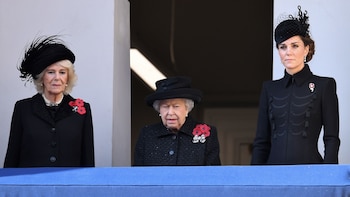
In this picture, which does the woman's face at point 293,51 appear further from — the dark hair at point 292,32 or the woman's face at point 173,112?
the woman's face at point 173,112

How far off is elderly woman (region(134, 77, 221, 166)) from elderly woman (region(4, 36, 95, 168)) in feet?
0.92

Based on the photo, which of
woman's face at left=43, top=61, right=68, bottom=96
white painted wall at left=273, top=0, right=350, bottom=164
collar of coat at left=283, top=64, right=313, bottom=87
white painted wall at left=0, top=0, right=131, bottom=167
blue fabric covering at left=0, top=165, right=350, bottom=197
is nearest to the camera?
blue fabric covering at left=0, top=165, right=350, bottom=197

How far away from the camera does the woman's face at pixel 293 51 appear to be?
4.68 meters

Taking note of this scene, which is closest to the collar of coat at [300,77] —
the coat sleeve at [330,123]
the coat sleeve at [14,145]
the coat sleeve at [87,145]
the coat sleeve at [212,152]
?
the coat sleeve at [330,123]

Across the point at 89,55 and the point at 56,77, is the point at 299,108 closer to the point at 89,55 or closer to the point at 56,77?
the point at 56,77

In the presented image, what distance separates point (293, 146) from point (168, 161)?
616mm

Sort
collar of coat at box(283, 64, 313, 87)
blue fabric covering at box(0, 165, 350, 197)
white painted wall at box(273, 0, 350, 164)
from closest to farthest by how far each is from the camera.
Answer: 1. blue fabric covering at box(0, 165, 350, 197)
2. collar of coat at box(283, 64, 313, 87)
3. white painted wall at box(273, 0, 350, 164)

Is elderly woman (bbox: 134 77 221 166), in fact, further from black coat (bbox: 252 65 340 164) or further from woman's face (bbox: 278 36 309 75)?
woman's face (bbox: 278 36 309 75)

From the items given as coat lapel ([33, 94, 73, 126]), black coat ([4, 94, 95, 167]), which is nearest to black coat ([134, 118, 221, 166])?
black coat ([4, 94, 95, 167])

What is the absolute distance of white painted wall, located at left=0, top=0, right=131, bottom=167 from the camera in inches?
232

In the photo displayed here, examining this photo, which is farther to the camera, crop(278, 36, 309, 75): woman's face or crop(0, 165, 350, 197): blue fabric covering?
crop(278, 36, 309, 75): woman's face

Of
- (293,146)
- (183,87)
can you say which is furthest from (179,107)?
(293,146)

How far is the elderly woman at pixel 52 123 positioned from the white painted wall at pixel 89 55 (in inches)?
33.0

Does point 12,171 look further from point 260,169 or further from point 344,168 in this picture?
point 344,168
